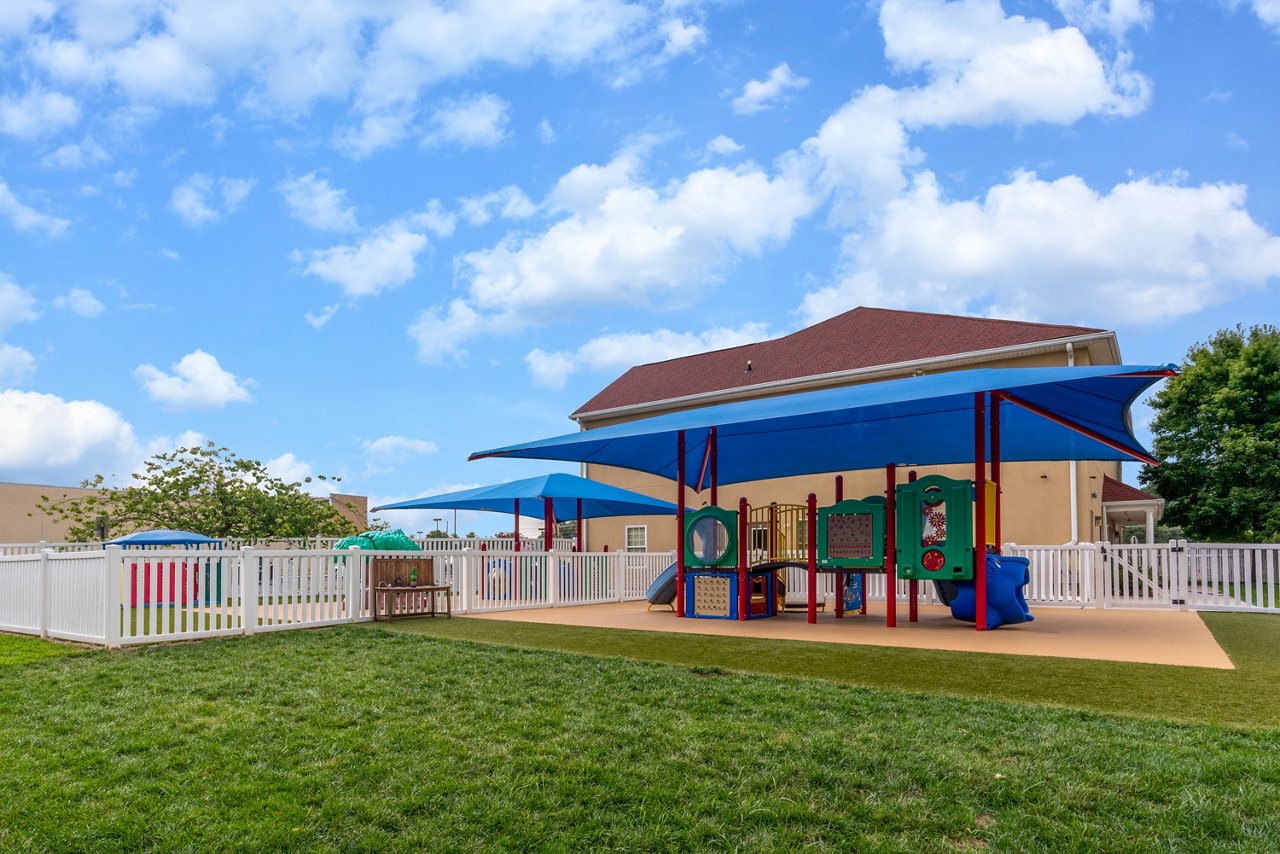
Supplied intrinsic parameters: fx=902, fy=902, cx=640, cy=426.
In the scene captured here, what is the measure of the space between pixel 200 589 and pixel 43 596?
274cm

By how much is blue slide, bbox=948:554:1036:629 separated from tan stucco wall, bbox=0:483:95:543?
38.7 metres

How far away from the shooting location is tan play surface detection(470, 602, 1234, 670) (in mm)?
8312

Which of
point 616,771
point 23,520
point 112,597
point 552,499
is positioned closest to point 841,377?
point 552,499

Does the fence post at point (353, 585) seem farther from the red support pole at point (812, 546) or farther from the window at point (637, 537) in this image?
the window at point (637, 537)

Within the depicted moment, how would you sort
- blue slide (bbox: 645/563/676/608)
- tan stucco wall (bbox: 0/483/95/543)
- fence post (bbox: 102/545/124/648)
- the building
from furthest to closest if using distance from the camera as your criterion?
tan stucco wall (bbox: 0/483/95/543)
the building
blue slide (bbox: 645/563/676/608)
fence post (bbox: 102/545/124/648)

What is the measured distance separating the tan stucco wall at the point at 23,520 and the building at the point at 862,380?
25736 millimetres

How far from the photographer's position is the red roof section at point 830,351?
20.3m

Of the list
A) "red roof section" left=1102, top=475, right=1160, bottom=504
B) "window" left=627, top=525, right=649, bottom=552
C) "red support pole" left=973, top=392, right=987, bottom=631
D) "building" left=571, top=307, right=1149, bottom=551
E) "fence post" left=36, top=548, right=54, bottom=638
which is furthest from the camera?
"window" left=627, top=525, right=649, bottom=552

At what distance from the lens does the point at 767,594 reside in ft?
42.5

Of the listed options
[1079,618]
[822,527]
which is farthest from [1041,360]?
[822,527]

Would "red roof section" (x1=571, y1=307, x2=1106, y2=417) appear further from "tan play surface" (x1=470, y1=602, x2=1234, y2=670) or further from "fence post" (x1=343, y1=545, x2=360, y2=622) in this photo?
"fence post" (x1=343, y1=545, x2=360, y2=622)

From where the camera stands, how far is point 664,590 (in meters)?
13.9

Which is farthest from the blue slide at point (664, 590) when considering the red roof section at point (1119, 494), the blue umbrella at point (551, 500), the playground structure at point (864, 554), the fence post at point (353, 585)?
the red roof section at point (1119, 494)

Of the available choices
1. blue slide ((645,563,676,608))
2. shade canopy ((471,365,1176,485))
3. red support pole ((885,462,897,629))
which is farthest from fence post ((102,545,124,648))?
red support pole ((885,462,897,629))
